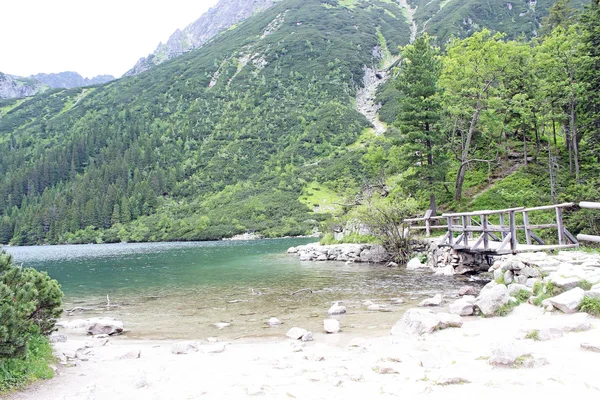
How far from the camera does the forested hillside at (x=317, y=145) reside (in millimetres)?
30625

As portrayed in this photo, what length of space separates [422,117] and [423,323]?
82.7ft

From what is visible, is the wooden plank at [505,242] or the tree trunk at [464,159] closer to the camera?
the wooden plank at [505,242]

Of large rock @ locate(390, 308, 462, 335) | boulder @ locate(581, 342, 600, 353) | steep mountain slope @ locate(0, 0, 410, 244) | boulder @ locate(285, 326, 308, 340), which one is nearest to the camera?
boulder @ locate(581, 342, 600, 353)

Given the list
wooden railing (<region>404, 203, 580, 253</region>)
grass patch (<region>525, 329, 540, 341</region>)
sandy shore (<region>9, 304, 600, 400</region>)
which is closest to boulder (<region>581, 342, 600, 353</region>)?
sandy shore (<region>9, 304, 600, 400</region>)

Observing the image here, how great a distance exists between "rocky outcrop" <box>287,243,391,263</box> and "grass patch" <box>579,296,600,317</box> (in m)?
21.8

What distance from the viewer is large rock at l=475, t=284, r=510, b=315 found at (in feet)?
35.4

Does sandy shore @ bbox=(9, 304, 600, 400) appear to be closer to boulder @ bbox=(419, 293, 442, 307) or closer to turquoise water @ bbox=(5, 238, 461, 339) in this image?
turquoise water @ bbox=(5, 238, 461, 339)

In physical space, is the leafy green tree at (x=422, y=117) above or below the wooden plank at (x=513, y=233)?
Answer: above

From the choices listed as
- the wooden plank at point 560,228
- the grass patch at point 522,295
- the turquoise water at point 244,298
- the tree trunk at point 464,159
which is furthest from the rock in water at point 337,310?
the tree trunk at point 464,159

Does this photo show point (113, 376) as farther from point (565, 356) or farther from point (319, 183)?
point (319, 183)

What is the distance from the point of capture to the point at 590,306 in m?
8.65

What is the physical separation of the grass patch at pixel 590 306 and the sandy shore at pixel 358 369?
1.59ft

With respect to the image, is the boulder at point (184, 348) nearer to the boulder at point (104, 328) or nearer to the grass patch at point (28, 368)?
the grass patch at point (28, 368)

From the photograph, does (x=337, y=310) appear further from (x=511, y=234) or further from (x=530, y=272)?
(x=511, y=234)
